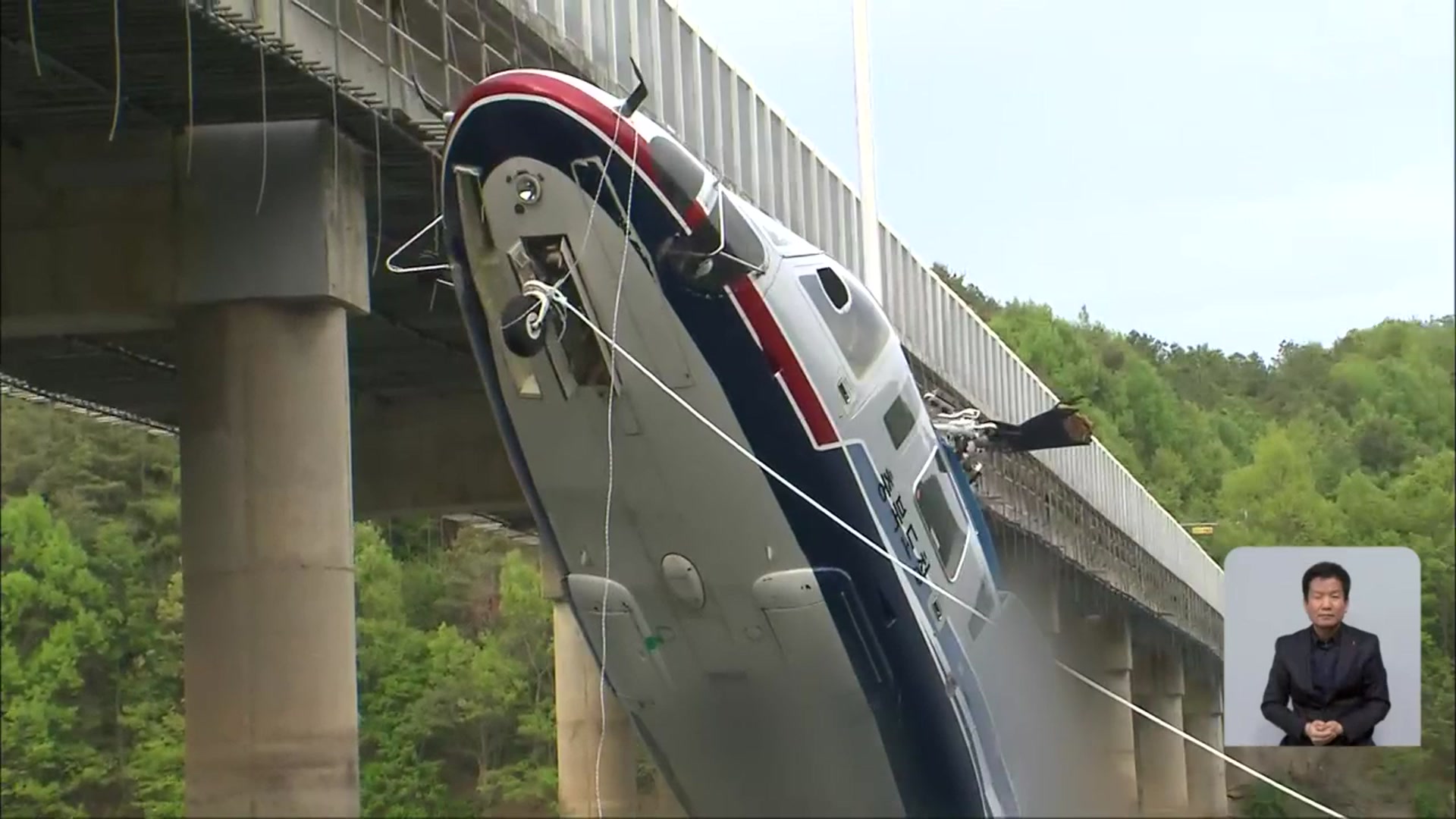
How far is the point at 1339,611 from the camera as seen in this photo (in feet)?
38.7

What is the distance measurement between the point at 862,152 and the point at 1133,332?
1180cm

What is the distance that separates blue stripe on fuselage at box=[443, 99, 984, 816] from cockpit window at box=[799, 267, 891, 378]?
3.13 ft

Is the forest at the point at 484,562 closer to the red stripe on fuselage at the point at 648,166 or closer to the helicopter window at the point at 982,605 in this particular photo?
the helicopter window at the point at 982,605

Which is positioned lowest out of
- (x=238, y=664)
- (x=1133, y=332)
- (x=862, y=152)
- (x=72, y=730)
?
(x=72, y=730)

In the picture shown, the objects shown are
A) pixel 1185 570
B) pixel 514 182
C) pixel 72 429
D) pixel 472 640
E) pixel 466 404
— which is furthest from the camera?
pixel 72 429

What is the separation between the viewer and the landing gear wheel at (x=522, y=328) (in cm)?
1534

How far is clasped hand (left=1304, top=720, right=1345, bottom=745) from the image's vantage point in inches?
459

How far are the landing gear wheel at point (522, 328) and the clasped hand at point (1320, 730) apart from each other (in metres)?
6.05

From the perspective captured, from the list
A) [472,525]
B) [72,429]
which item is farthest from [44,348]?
[72,429]

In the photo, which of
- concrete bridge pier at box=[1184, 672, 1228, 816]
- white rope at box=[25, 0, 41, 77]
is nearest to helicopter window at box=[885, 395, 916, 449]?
concrete bridge pier at box=[1184, 672, 1228, 816]

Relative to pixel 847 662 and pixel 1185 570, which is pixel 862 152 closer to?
pixel 1185 570

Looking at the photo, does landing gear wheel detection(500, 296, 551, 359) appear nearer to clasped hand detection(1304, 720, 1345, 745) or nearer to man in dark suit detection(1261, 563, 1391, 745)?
man in dark suit detection(1261, 563, 1391, 745)

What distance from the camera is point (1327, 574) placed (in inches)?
471

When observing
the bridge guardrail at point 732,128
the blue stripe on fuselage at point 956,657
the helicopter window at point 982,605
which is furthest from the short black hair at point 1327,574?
the bridge guardrail at point 732,128
